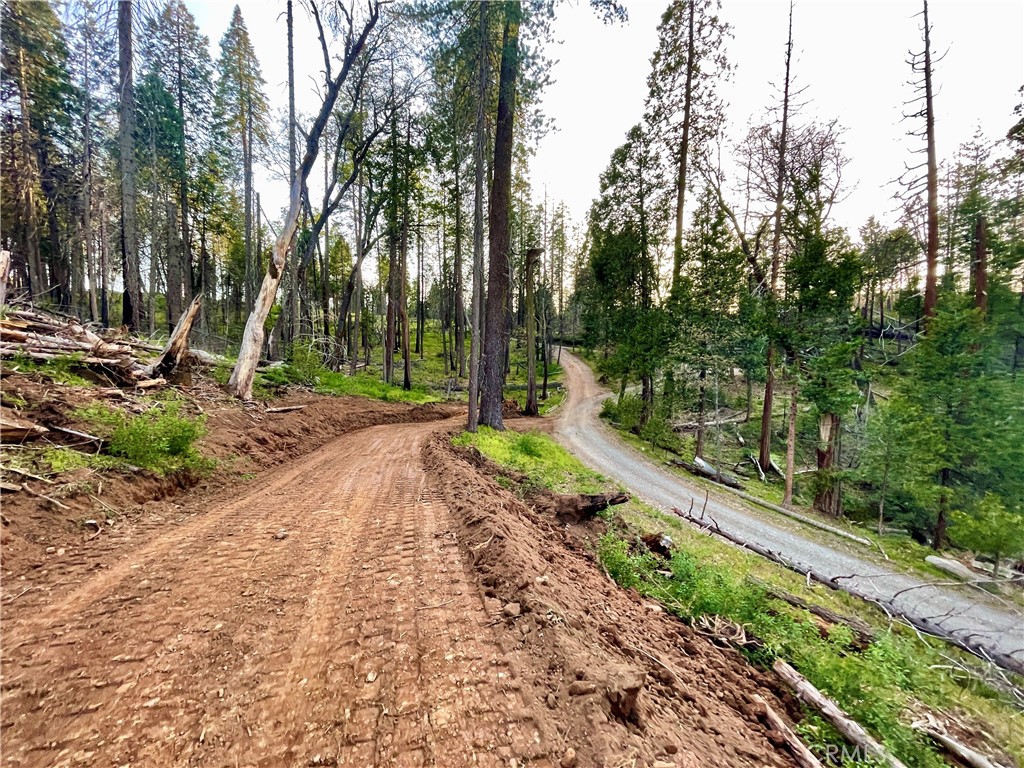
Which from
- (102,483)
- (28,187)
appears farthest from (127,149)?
(28,187)

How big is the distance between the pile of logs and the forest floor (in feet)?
5.73

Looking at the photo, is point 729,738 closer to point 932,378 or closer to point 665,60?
point 932,378

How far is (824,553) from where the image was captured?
350 inches

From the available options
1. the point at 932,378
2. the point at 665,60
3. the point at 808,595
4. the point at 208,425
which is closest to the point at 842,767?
the point at 808,595

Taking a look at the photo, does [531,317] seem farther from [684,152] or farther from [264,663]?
[264,663]

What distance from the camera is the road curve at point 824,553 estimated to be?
251 inches

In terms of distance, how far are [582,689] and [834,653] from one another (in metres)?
3.01

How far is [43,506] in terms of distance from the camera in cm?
350

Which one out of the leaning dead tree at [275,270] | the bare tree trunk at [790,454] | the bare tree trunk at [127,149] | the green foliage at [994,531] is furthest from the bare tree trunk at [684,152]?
the bare tree trunk at [127,149]

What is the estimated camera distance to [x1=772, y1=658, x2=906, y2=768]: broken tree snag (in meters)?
2.54

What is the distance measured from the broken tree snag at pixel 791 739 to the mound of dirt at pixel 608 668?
1.6 inches

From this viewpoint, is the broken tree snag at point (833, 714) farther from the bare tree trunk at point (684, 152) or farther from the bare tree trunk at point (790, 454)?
the bare tree trunk at point (684, 152)

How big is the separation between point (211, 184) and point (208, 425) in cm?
2376
